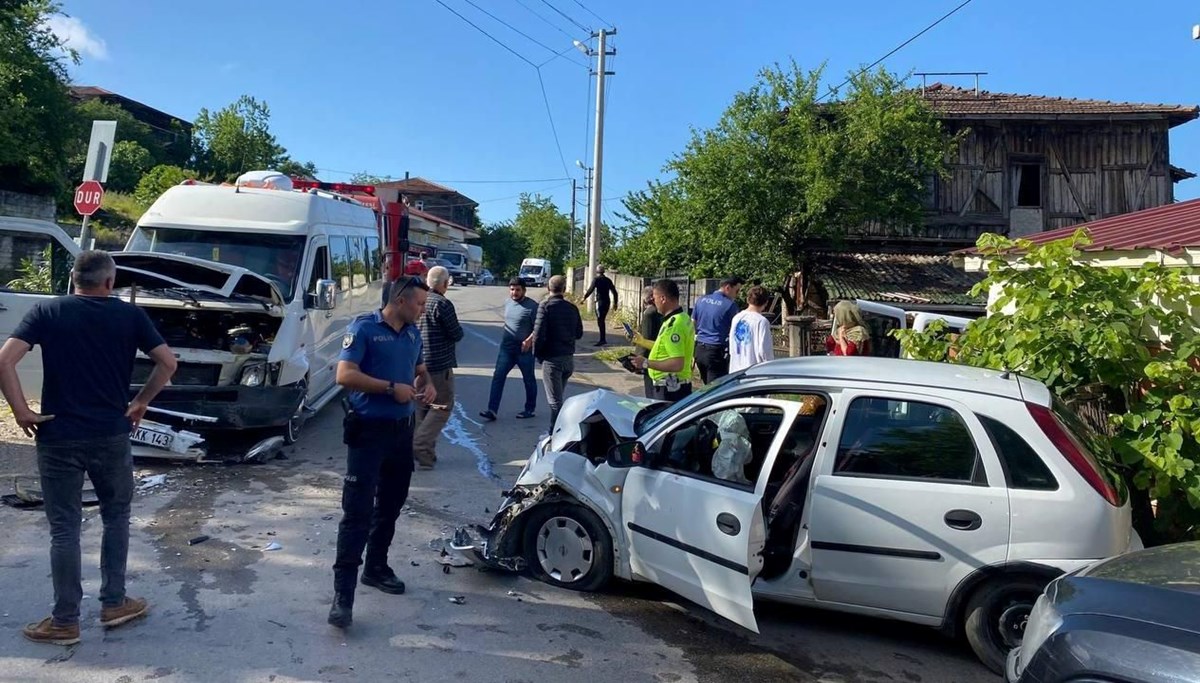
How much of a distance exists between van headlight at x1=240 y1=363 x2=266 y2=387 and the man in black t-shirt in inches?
132

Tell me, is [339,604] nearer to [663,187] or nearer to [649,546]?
[649,546]

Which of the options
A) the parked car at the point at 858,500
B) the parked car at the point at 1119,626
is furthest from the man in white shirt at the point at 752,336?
the parked car at the point at 1119,626

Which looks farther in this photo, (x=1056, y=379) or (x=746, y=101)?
(x=746, y=101)

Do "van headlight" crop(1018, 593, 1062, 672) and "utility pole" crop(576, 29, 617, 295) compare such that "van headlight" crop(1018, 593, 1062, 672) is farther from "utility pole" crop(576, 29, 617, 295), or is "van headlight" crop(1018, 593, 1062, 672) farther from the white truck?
"utility pole" crop(576, 29, 617, 295)

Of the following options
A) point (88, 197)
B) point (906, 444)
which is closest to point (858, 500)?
point (906, 444)

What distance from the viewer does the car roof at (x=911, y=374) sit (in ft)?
14.4

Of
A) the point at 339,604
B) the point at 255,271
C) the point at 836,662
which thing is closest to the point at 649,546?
the point at 836,662

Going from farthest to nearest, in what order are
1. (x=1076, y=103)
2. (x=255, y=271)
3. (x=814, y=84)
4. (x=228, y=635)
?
(x=1076, y=103) < (x=814, y=84) < (x=255, y=271) < (x=228, y=635)

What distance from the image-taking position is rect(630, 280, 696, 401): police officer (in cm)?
725

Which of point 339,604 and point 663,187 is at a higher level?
point 663,187

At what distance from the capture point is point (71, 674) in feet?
12.4

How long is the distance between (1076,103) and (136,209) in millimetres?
29990

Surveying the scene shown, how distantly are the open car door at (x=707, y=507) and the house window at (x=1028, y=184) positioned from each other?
738 inches

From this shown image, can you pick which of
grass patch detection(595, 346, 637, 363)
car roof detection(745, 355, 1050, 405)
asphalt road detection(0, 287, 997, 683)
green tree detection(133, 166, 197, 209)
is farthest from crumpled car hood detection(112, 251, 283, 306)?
green tree detection(133, 166, 197, 209)
